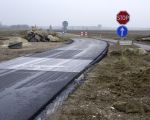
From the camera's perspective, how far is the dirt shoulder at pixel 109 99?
8438 mm

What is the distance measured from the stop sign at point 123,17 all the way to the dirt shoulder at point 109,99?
5870mm

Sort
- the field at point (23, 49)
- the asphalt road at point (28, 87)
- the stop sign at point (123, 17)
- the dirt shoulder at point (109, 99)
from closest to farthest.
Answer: the dirt shoulder at point (109, 99) → the asphalt road at point (28, 87) → the stop sign at point (123, 17) → the field at point (23, 49)

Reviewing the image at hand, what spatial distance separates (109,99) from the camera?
10.3 meters

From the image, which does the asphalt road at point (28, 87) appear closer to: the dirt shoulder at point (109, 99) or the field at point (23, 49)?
the dirt shoulder at point (109, 99)

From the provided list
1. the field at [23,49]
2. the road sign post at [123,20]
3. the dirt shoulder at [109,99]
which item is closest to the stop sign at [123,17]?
the road sign post at [123,20]

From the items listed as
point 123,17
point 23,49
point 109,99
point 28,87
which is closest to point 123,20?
point 123,17

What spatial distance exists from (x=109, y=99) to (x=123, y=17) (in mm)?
11121

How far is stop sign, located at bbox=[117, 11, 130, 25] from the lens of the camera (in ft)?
67.6

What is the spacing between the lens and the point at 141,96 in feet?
34.8

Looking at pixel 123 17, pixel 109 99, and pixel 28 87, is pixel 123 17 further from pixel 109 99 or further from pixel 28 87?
pixel 109 99

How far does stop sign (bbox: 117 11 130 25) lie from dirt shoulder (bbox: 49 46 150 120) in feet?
19.3

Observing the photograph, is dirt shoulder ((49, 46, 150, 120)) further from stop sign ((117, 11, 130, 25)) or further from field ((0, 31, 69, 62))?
field ((0, 31, 69, 62))

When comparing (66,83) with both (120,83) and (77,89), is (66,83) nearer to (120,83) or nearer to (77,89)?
(77,89)

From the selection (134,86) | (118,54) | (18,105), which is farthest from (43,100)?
(118,54)
